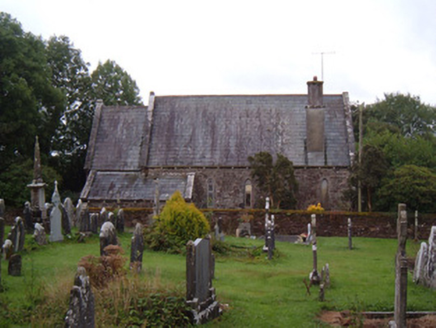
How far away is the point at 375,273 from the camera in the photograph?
17.0 m

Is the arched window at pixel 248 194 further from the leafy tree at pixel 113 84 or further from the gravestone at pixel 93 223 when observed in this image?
the leafy tree at pixel 113 84

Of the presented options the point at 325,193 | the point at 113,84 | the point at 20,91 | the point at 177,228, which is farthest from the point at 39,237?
the point at 113,84

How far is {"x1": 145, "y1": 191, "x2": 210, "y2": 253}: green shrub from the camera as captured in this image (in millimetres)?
19938

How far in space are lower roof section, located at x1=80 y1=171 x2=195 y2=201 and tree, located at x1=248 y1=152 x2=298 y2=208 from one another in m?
4.19

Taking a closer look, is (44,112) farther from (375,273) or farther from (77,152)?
(375,273)

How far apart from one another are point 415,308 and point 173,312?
5180mm

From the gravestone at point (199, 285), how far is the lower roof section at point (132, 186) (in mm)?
22210

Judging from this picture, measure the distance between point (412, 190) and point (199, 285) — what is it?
1942 cm

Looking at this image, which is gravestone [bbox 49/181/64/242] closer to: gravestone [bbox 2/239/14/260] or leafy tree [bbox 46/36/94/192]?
gravestone [bbox 2/239/14/260]

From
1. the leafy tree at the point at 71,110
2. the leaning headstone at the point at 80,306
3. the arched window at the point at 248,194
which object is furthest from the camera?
the leafy tree at the point at 71,110

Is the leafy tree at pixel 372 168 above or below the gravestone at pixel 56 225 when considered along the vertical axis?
above

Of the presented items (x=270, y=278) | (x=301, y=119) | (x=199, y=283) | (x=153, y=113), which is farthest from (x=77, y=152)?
(x=199, y=283)

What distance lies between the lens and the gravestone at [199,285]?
10.6 metres

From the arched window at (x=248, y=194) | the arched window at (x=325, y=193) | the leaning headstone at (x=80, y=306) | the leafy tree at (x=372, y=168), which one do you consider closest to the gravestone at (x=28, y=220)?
the leaning headstone at (x=80, y=306)
